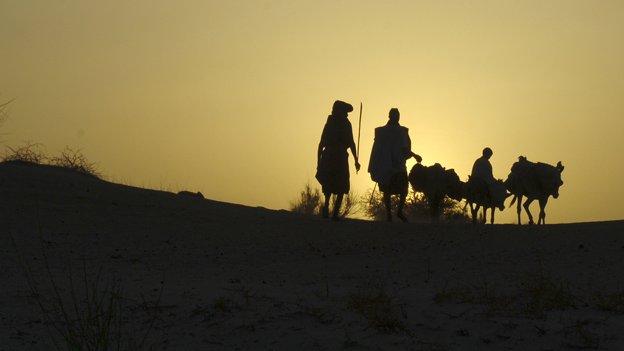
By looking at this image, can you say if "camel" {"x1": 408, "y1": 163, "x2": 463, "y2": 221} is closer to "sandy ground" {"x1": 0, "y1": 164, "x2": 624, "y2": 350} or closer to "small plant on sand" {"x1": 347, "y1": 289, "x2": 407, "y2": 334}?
"sandy ground" {"x1": 0, "y1": 164, "x2": 624, "y2": 350}

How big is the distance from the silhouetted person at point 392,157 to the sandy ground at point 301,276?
1.89m

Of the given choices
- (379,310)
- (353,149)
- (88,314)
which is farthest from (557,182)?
(88,314)

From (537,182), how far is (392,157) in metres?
5.92

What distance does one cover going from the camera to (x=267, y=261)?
551 inches

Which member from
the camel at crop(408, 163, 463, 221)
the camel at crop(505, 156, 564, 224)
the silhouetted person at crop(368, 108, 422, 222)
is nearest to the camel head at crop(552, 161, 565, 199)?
the camel at crop(505, 156, 564, 224)

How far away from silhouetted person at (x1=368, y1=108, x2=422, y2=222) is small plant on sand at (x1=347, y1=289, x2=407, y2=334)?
965 centimetres

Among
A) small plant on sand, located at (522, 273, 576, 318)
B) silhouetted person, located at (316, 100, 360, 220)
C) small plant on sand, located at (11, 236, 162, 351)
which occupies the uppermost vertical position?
silhouetted person, located at (316, 100, 360, 220)

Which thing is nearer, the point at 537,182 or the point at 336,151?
the point at 336,151

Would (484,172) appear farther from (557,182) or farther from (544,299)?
(544,299)

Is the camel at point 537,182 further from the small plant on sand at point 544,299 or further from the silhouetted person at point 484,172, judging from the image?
the small plant on sand at point 544,299

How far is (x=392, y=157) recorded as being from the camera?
798 inches

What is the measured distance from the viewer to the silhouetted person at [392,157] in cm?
2023

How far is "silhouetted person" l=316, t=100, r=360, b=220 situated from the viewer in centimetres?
1958

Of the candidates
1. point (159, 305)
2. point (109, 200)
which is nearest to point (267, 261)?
point (159, 305)
